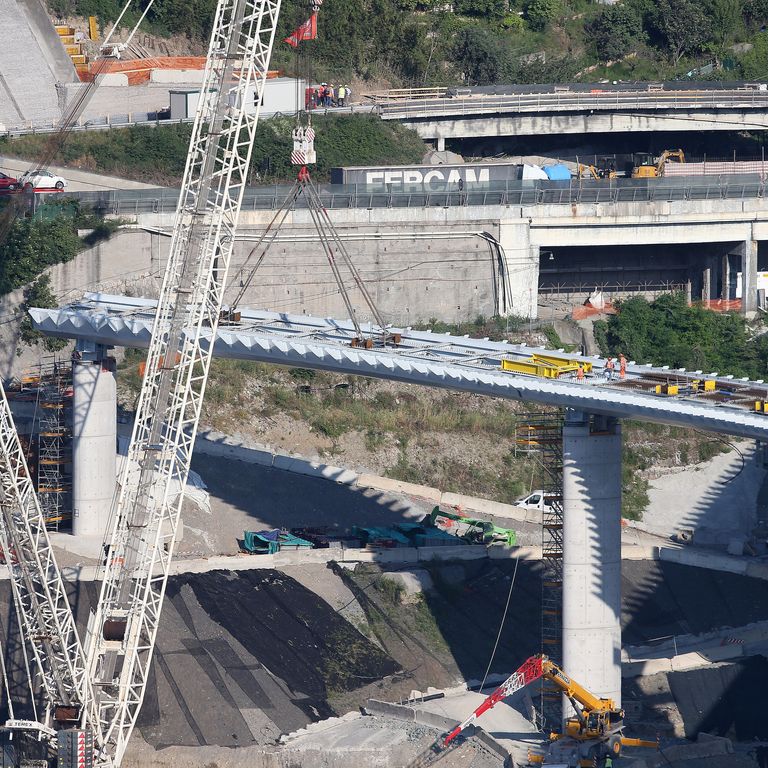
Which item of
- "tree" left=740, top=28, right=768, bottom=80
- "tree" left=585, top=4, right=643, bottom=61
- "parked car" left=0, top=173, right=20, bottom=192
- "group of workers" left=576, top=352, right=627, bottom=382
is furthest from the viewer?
Answer: "tree" left=585, top=4, right=643, bottom=61

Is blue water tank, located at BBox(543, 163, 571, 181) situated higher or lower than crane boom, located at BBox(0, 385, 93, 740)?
higher

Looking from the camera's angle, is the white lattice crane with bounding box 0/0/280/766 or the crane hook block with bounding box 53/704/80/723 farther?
the white lattice crane with bounding box 0/0/280/766

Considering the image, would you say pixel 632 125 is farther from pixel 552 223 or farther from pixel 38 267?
pixel 38 267

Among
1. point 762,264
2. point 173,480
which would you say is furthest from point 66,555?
point 762,264

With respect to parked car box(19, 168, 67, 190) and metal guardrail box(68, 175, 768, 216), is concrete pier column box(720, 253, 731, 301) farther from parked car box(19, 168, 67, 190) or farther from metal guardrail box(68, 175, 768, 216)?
parked car box(19, 168, 67, 190)

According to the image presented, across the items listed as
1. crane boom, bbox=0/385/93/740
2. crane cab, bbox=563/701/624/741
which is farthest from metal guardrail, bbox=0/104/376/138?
crane cab, bbox=563/701/624/741

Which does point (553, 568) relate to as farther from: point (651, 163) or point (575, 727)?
point (651, 163)

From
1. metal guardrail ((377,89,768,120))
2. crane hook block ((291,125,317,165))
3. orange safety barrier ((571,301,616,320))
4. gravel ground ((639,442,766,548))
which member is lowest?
gravel ground ((639,442,766,548))
